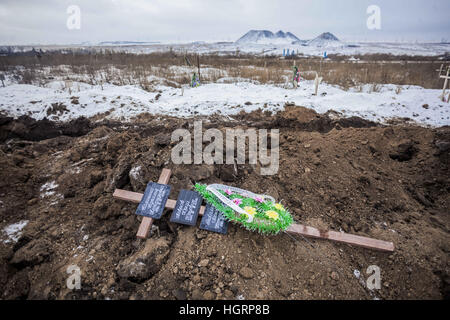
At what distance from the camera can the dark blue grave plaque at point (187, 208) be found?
9.11 feet

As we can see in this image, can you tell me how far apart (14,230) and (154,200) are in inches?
74.0

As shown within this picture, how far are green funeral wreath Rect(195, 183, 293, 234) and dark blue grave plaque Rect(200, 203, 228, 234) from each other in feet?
0.21

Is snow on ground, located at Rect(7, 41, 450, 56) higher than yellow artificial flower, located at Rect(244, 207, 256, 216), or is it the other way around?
snow on ground, located at Rect(7, 41, 450, 56)

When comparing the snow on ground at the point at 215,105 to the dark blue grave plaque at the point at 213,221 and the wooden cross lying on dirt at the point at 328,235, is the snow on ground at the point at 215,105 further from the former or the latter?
the wooden cross lying on dirt at the point at 328,235

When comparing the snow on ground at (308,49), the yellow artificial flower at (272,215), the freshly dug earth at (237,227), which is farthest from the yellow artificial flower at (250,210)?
the snow on ground at (308,49)

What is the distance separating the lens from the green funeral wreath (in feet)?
8.41

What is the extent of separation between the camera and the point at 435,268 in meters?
2.45

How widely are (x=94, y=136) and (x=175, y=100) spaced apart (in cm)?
421

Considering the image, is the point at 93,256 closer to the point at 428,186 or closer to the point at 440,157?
the point at 428,186

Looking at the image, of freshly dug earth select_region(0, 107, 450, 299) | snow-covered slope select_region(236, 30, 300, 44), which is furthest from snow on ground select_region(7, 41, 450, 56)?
snow-covered slope select_region(236, 30, 300, 44)

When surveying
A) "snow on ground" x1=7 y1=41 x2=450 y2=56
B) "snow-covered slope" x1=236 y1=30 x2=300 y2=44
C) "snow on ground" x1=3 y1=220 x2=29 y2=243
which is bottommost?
"snow on ground" x1=3 y1=220 x2=29 y2=243

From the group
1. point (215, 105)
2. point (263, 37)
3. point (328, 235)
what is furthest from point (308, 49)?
point (263, 37)

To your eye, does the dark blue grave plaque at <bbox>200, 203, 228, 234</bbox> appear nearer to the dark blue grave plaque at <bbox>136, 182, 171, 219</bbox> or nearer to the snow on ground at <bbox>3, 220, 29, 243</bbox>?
the dark blue grave plaque at <bbox>136, 182, 171, 219</bbox>

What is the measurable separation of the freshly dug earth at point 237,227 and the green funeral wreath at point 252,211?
0.18 m
